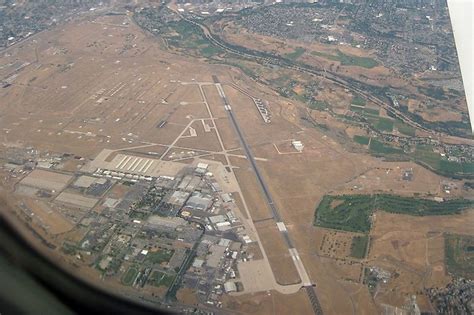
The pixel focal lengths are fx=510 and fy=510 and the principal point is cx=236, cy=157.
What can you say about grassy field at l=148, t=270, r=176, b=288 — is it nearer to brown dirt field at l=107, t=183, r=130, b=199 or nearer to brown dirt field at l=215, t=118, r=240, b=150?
brown dirt field at l=107, t=183, r=130, b=199

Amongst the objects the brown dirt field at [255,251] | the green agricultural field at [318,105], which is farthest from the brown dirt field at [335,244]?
the green agricultural field at [318,105]

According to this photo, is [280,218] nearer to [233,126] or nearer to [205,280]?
[205,280]

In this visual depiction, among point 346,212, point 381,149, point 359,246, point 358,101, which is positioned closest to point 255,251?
point 359,246

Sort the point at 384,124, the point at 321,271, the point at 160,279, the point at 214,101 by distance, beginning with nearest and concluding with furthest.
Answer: the point at 160,279
the point at 321,271
the point at 384,124
the point at 214,101

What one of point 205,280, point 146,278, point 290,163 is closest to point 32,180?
point 146,278

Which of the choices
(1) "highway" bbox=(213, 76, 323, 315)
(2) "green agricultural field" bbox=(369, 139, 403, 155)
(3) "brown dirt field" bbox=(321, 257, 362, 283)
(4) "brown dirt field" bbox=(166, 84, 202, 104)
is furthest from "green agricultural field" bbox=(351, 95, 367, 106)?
(3) "brown dirt field" bbox=(321, 257, 362, 283)

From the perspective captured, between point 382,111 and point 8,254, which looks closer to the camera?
point 8,254

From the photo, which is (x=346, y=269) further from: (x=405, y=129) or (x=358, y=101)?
(x=358, y=101)

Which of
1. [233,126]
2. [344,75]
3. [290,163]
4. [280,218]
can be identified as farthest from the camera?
[344,75]
